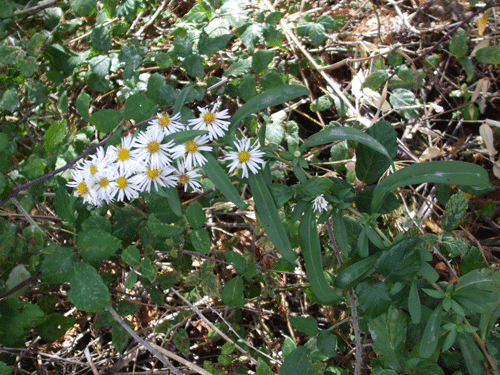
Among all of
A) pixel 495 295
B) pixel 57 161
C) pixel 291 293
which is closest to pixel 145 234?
pixel 57 161

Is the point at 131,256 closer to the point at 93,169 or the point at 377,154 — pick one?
the point at 93,169

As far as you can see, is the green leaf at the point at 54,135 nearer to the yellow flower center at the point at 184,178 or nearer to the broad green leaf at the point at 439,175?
the yellow flower center at the point at 184,178

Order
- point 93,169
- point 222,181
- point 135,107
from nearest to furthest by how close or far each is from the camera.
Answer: point 222,181
point 93,169
point 135,107

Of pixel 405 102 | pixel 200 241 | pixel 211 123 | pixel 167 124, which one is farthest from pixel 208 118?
pixel 405 102

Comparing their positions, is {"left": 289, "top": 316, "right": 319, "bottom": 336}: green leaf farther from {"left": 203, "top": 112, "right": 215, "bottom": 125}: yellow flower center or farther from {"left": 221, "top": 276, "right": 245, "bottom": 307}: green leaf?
{"left": 203, "top": 112, "right": 215, "bottom": 125}: yellow flower center

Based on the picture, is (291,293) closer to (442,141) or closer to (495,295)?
(495,295)

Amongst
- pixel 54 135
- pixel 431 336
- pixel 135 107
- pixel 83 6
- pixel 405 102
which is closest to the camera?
pixel 431 336
